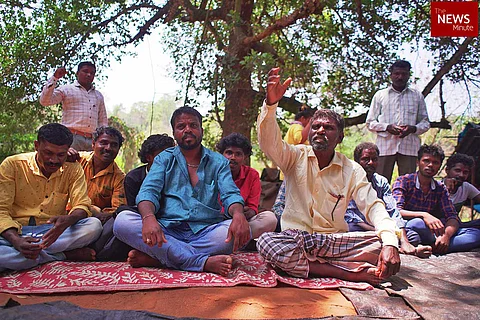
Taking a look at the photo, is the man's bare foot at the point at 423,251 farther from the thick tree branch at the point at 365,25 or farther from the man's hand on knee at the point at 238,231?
the thick tree branch at the point at 365,25

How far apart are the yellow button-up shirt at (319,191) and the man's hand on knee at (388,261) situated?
302 mm

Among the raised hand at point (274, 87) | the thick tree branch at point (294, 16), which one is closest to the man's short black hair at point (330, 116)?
the raised hand at point (274, 87)

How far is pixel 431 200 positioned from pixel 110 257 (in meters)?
3.10

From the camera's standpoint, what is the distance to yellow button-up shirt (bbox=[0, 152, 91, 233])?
3.28m

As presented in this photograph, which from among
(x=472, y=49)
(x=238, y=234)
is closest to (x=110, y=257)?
(x=238, y=234)

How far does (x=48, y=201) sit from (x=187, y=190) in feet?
3.62

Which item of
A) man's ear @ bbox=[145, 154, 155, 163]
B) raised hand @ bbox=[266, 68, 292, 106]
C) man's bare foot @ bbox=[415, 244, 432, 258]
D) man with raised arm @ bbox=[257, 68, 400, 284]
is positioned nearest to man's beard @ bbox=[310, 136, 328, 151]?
man with raised arm @ bbox=[257, 68, 400, 284]

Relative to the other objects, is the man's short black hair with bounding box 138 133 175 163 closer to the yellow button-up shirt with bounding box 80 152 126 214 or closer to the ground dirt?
the yellow button-up shirt with bounding box 80 152 126 214

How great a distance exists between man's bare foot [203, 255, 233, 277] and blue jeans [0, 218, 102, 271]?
1008mm

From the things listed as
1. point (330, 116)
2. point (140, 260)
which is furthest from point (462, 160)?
point (140, 260)

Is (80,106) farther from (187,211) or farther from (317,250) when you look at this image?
(317,250)

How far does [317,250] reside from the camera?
10.2 ft

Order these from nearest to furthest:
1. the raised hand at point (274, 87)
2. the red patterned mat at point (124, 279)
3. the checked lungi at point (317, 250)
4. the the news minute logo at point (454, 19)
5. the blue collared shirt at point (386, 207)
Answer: the red patterned mat at point (124, 279) → the raised hand at point (274, 87) → the checked lungi at point (317, 250) → the blue collared shirt at point (386, 207) → the the news minute logo at point (454, 19)

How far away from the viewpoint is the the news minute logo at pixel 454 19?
697cm
